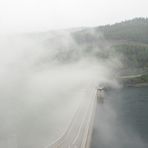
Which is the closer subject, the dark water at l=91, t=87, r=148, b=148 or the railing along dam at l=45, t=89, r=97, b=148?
the railing along dam at l=45, t=89, r=97, b=148

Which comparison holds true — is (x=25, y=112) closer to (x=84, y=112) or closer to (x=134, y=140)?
(x=84, y=112)

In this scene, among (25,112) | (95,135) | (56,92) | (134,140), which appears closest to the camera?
(134,140)

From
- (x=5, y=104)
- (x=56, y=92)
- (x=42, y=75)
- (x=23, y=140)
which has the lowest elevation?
(x=23, y=140)

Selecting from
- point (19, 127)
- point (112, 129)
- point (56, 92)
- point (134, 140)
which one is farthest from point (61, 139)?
point (56, 92)

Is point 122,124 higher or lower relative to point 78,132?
higher

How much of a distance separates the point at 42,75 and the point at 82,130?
104308 mm

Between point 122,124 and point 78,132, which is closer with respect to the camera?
point 78,132

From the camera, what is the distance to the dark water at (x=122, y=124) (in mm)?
88231

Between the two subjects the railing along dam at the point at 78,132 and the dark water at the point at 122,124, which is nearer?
the railing along dam at the point at 78,132

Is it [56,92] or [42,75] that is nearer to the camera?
[56,92]

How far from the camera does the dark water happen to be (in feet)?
289

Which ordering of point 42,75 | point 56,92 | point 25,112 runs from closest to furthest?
point 25,112 < point 56,92 < point 42,75

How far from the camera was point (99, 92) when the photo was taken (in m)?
184

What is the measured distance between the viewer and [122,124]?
11106cm
